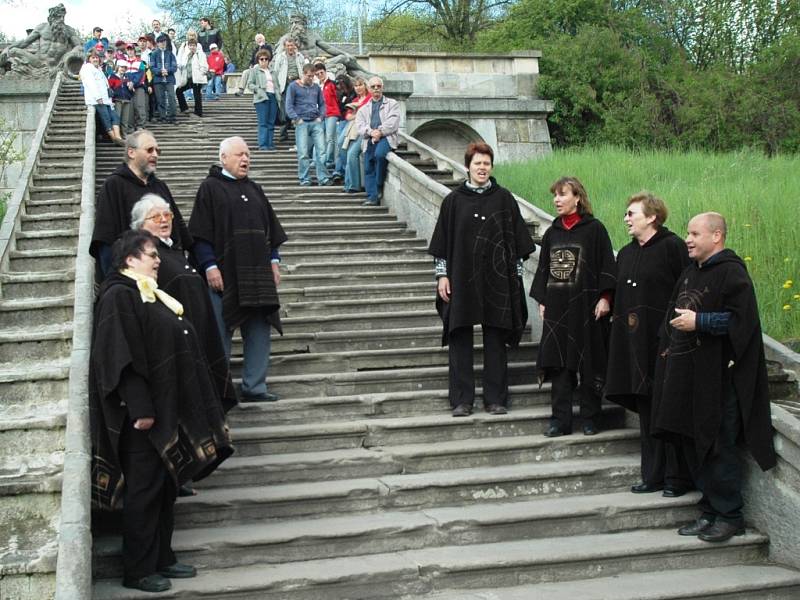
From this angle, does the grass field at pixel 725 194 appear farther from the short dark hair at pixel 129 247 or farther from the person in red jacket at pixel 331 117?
the short dark hair at pixel 129 247

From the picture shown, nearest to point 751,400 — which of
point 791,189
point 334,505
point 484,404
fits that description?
point 484,404

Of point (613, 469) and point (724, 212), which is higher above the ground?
point (724, 212)

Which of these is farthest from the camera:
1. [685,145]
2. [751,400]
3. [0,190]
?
[685,145]

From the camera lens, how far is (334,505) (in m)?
6.79

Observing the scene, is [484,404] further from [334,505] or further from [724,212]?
[724,212]

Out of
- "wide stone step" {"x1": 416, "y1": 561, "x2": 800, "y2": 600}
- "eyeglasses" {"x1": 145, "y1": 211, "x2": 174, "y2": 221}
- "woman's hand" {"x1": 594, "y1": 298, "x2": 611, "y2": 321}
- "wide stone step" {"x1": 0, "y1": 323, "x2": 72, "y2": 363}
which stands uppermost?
"eyeglasses" {"x1": 145, "y1": 211, "x2": 174, "y2": 221}

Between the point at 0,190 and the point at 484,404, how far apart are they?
43.0 ft

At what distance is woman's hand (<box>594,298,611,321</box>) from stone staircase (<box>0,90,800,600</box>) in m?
0.72

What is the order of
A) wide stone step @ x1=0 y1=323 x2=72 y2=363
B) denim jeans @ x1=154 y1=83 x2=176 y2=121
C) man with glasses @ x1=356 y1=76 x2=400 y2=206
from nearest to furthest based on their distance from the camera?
wide stone step @ x1=0 y1=323 x2=72 y2=363 → man with glasses @ x1=356 y1=76 x2=400 y2=206 → denim jeans @ x1=154 y1=83 x2=176 y2=121

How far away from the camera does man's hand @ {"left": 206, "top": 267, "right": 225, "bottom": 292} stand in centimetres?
768

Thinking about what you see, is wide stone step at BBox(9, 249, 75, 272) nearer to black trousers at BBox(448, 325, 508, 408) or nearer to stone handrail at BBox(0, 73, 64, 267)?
stone handrail at BBox(0, 73, 64, 267)

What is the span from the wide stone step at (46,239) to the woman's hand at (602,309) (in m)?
5.49

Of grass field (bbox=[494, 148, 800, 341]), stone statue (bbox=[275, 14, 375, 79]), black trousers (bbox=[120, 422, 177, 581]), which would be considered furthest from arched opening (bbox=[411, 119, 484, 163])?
black trousers (bbox=[120, 422, 177, 581])

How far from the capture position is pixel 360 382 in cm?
823
